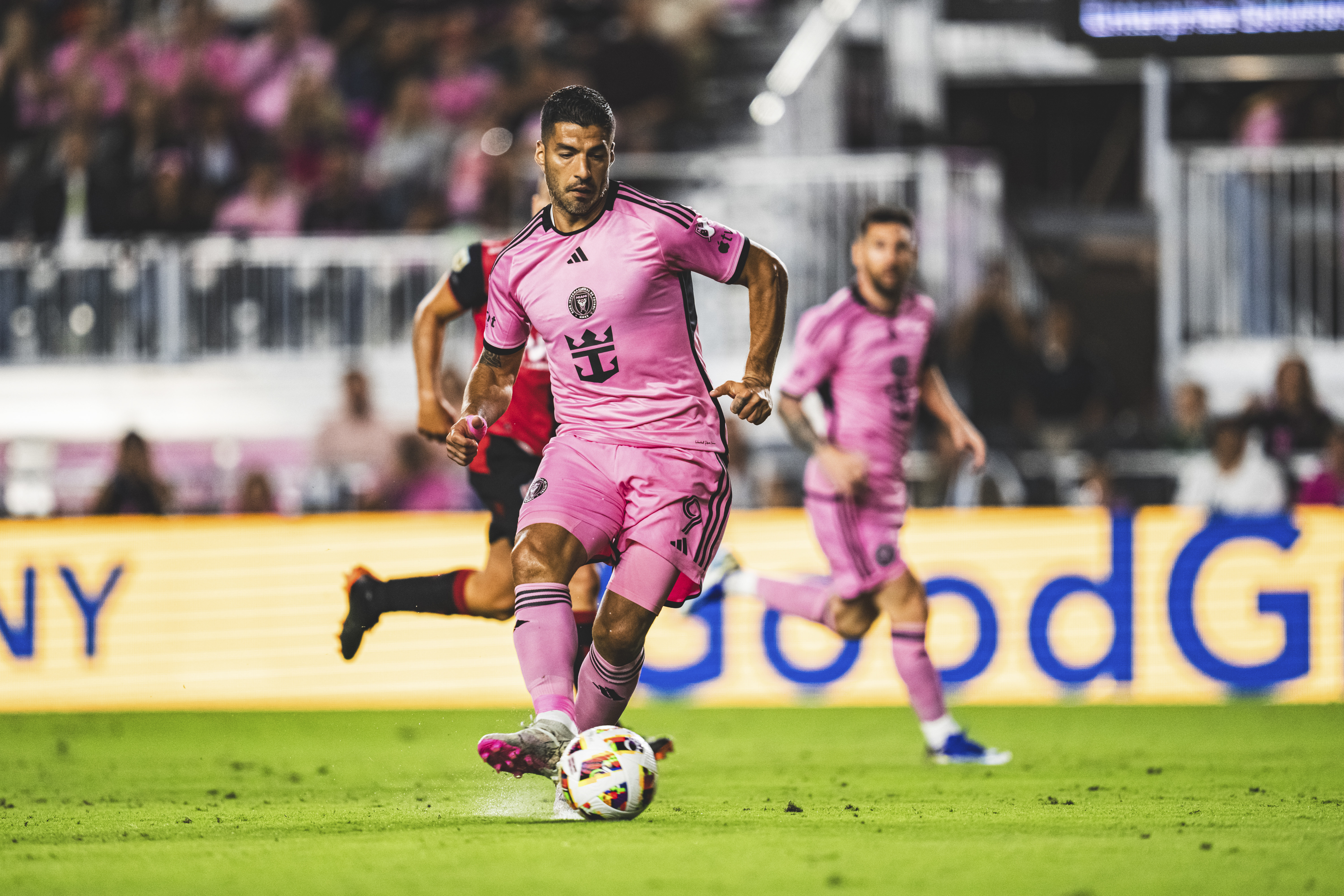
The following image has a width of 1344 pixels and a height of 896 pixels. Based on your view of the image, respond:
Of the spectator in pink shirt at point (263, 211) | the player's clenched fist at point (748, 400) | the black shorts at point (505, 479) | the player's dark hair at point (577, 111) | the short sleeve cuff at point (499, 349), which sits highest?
A: the spectator in pink shirt at point (263, 211)

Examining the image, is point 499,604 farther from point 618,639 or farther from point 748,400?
point 748,400

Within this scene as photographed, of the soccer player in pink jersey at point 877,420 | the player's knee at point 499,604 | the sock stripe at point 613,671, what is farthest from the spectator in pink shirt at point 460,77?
the sock stripe at point 613,671

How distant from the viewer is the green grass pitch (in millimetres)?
4824

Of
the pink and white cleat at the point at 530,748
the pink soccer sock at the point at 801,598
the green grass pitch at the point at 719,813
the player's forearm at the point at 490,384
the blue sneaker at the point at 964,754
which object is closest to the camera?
the green grass pitch at the point at 719,813

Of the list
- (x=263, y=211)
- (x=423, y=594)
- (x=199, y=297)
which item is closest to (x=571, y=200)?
(x=423, y=594)

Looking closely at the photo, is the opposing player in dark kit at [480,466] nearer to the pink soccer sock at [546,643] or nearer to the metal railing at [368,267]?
the pink soccer sock at [546,643]

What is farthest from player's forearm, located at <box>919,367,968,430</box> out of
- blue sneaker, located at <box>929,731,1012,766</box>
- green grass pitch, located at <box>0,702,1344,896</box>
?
green grass pitch, located at <box>0,702,1344,896</box>

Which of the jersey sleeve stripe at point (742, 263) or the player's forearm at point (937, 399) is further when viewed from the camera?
the player's forearm at point (937, 399)

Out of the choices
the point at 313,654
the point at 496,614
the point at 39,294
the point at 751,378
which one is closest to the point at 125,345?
the point at 39,294

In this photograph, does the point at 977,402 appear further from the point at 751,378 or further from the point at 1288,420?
the point at 751,378

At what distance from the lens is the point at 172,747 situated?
372 inches

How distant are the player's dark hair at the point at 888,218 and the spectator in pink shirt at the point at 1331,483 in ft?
16.5

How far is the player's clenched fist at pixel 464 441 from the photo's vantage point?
19.4ft

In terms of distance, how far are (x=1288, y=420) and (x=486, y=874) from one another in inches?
365
